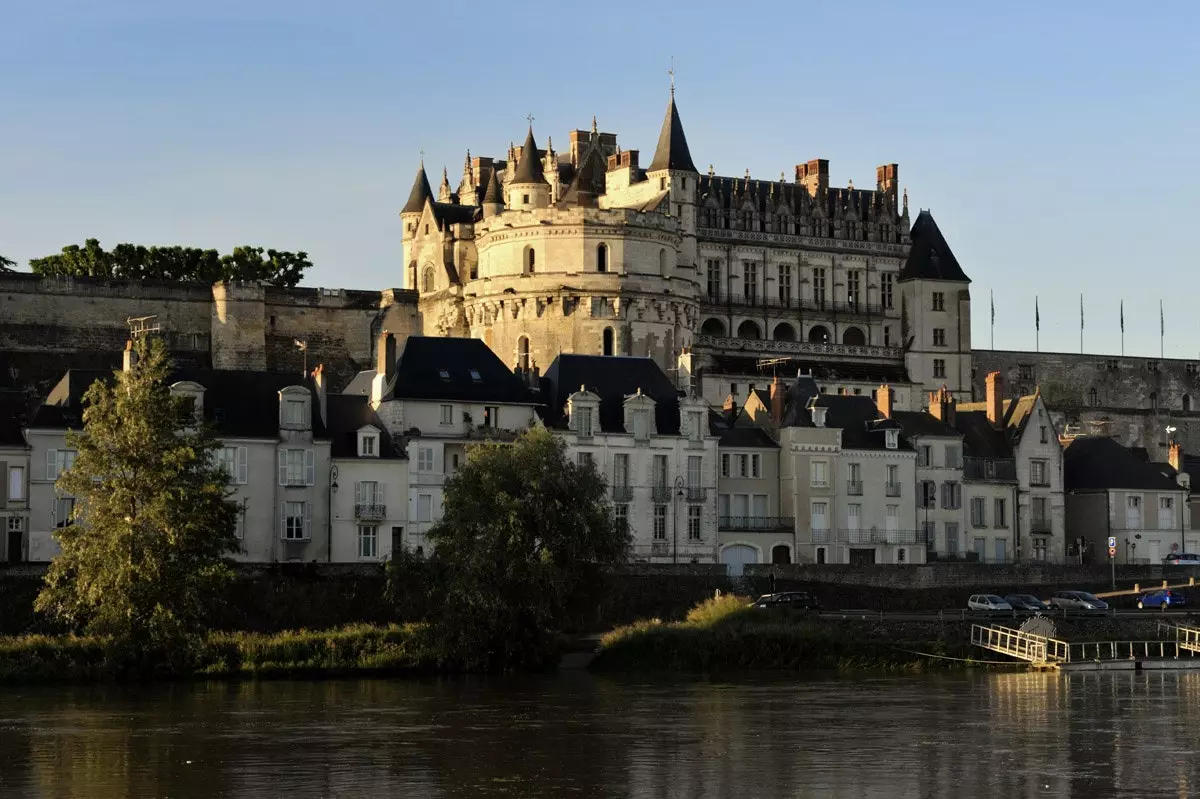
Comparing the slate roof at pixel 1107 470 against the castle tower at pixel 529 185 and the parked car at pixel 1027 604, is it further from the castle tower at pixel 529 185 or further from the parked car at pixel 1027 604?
the castle tower at pixel 529 185

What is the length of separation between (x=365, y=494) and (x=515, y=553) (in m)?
11.4

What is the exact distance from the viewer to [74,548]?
47.9 meters

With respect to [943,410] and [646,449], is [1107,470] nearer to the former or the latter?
[943,410]

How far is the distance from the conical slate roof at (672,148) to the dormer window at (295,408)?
36877 millimetres

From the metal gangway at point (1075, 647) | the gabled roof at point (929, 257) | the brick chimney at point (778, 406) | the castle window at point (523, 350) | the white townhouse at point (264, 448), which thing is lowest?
the metal gangway at point (1075, 647)

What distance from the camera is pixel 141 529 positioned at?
47750 millimetres

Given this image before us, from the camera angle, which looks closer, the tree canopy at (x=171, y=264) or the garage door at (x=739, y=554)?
the garage door at (x=739, y=554)

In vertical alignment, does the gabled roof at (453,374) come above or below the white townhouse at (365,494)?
above

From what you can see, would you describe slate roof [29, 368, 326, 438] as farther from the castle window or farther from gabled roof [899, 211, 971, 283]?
gabled roof [899, 211, 971, 283]

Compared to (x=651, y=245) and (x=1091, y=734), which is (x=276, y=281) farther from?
(x=1091, y=734)

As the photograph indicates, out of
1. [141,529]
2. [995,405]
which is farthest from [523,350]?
[141,529]

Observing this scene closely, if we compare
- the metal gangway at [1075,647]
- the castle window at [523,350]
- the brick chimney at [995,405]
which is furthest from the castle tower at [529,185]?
the metal gangway at [1075,647]

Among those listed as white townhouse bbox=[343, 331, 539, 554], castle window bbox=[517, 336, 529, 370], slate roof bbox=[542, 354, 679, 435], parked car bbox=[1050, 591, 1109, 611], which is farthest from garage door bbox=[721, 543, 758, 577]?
castle window bbox=[517, 336, 529, 370]

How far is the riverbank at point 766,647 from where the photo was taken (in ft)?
170
